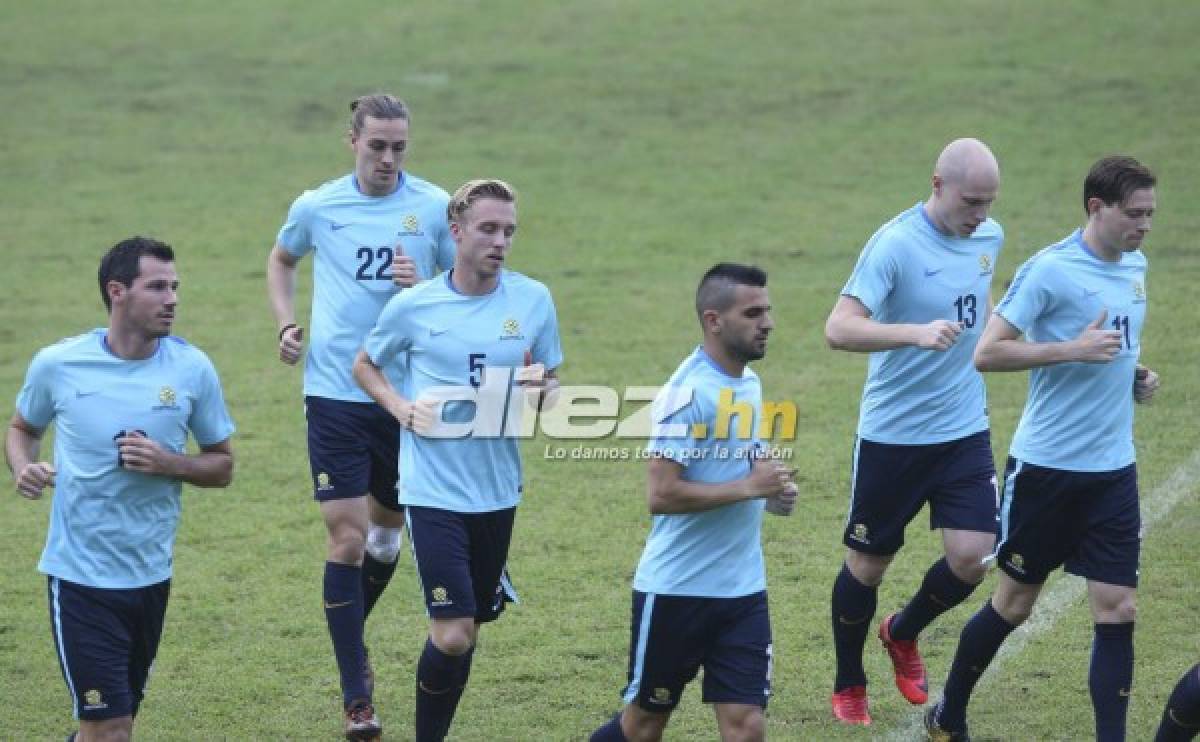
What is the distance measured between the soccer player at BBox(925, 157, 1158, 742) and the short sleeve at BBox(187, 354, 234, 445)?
9.88 ft

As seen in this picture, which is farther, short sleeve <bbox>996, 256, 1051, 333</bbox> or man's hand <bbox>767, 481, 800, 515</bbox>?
short sleeve <bbox>996, 256, 1051, 333</bbox>

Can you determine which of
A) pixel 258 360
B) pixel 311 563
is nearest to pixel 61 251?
pixel 258 360

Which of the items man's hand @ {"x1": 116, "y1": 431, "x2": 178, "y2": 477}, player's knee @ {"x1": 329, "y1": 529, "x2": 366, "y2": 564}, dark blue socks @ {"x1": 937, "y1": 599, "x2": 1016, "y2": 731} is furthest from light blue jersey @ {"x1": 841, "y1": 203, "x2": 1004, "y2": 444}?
man's hand @ {"x1": 116, "y1": 431, "x2": 178, "y2": 477}

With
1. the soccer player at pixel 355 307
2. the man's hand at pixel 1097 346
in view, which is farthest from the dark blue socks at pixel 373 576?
the man's hand at pixel 1097 346

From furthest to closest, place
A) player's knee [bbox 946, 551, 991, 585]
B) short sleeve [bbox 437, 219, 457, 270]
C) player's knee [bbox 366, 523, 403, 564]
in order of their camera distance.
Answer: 1. player's knee [bbox 366, 523, 403, 564]
2. short sleeve [bbox 437, 219, 457, 270]
3. player's knee [bbox 946, 551, 991, 585]

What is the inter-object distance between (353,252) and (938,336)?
2.87 m

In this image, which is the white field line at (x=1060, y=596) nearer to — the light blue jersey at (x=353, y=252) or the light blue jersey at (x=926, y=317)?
the light blue jersey at (x=926, y=317)

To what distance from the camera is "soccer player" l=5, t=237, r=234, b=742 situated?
7125 mm

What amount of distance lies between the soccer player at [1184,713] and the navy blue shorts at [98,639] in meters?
3.91

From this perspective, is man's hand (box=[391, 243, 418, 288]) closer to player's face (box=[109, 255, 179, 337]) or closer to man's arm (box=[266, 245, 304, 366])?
man's arm (box=[266, 245, 304, 366])

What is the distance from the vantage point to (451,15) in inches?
987

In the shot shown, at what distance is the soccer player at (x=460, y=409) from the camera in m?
7.82

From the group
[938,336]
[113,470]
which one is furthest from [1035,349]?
[113,470]

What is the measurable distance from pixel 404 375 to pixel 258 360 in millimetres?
6410
